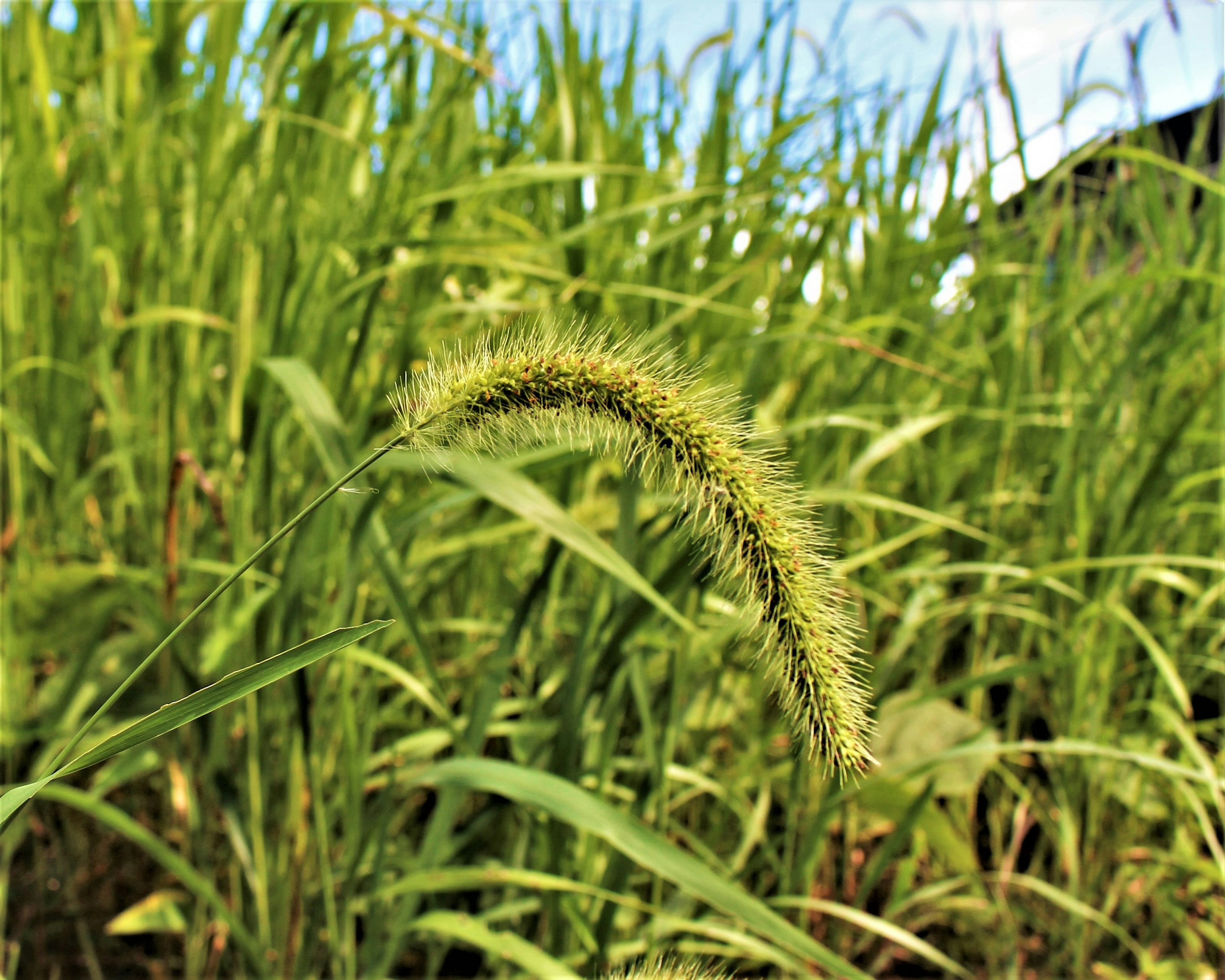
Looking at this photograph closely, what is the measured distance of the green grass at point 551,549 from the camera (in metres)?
1.38

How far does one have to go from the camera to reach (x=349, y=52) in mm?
1776

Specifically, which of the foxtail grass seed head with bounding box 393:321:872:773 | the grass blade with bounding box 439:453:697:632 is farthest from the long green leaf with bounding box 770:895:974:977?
the foxtail grass seed head with bounding box 393:321:872:773

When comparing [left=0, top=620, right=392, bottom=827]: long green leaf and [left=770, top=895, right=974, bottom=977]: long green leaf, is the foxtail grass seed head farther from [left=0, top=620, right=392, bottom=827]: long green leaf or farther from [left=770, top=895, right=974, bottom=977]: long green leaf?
[left=770, top=895, right=974, bottom=977]: long green leaf

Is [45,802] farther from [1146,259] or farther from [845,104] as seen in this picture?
[1146,259]

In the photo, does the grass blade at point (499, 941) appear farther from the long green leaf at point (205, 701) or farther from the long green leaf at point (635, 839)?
the long green leaf at point (205, 701)

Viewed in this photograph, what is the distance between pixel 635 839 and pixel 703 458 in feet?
1.65

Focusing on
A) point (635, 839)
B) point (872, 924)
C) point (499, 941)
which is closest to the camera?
point (635, 839)

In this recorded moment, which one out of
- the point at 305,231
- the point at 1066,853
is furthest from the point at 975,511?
the point at 305,231

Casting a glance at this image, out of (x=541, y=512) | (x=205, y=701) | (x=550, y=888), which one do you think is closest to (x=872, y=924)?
(x=550, y=888)

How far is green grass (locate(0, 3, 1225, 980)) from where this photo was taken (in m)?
1.38

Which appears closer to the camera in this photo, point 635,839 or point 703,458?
point 703,458

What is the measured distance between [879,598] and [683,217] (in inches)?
44.4

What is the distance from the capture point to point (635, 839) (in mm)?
976

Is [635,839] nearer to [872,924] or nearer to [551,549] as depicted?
[551,549]
